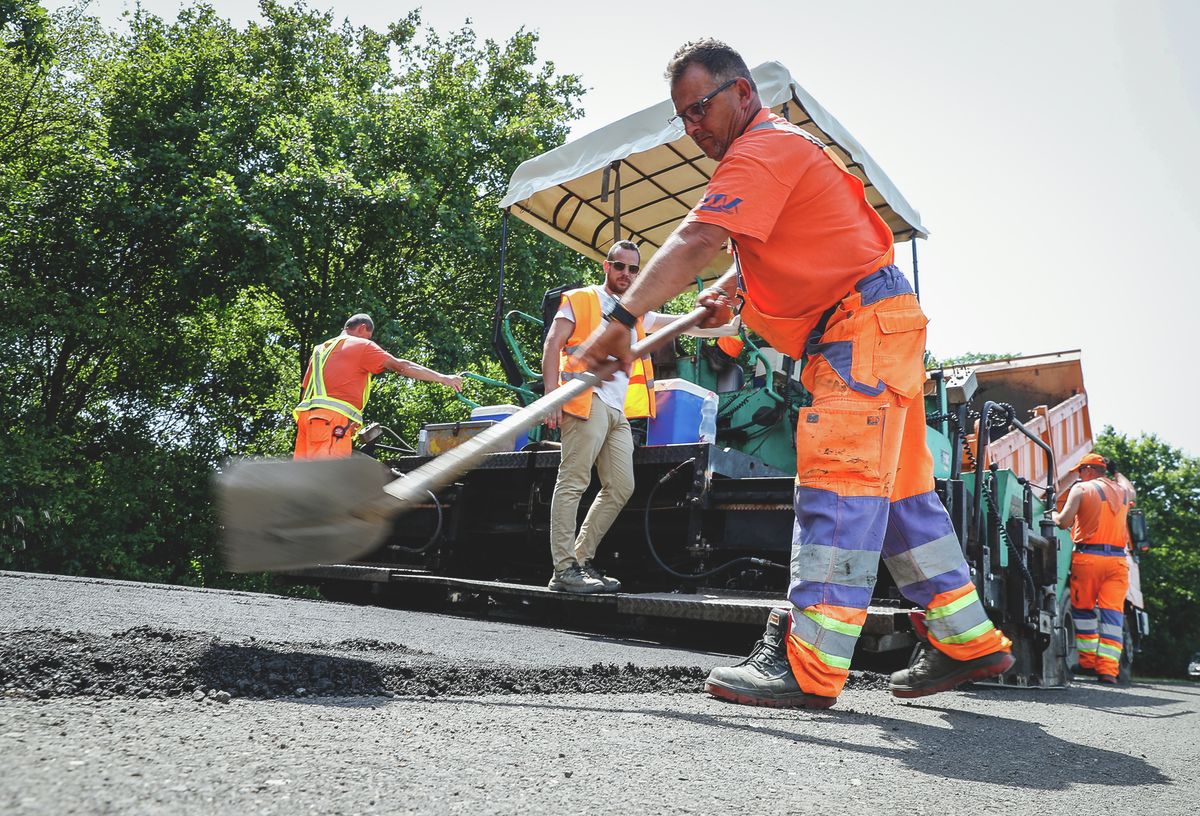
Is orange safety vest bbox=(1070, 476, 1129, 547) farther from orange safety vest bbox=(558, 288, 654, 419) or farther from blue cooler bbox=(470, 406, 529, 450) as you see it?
blue cooler bbox=(470, 406, 529, 450)

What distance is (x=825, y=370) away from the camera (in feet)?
8.96

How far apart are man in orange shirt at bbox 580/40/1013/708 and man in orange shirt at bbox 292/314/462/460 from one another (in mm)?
3599

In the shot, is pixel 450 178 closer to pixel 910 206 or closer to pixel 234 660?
pixel 910 206

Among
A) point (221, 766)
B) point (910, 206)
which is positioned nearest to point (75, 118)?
point (910, 206)

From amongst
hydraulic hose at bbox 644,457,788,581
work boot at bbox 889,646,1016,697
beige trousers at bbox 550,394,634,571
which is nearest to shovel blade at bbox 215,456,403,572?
work boot at bbox 889,646,1016,697

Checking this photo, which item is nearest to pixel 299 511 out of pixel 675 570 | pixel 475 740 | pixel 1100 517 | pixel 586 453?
pixel 475 740

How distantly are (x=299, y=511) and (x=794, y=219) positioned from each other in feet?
5.64

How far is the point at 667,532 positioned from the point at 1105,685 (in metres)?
4.68

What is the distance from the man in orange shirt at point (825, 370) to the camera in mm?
2568

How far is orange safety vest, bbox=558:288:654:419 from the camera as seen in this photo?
15.8 ft

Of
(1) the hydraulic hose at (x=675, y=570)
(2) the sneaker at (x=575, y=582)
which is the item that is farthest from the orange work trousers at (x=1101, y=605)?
(2) the sneaker at (x=575, y=582)

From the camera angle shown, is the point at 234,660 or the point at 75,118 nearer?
the point at 234,660

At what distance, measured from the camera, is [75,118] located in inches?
629

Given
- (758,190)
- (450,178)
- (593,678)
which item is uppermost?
(450,178)
